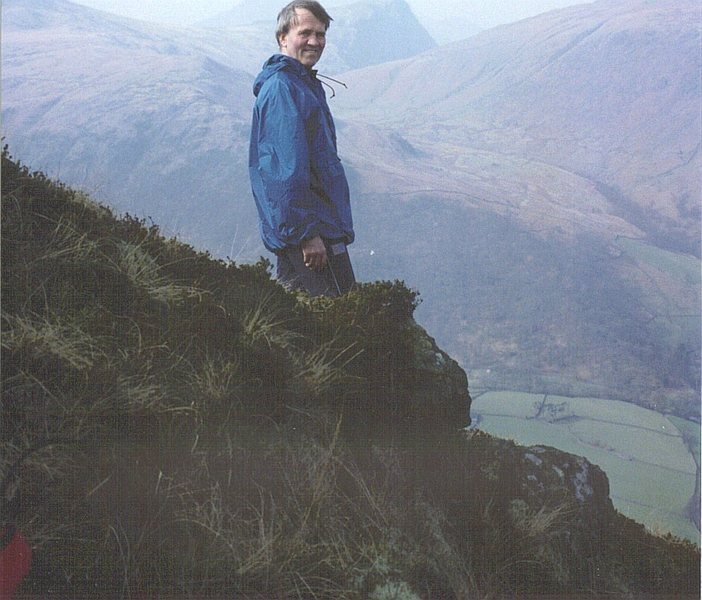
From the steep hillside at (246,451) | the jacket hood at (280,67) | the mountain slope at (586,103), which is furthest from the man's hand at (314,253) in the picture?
the mountain slope at (586,103)

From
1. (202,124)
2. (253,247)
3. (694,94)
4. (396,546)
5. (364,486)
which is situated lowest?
(396,546)

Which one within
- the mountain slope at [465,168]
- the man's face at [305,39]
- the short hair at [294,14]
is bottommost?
the man's face at [305,39]

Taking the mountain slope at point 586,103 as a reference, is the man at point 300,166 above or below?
below

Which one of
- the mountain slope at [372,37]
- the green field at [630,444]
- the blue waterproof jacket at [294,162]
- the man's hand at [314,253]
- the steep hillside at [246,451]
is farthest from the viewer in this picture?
the mountain slope at [372,37]

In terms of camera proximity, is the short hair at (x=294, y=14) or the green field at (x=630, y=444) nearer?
the short hair at (x=294, y=14)

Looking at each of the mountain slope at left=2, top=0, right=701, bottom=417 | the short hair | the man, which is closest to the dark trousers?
the man

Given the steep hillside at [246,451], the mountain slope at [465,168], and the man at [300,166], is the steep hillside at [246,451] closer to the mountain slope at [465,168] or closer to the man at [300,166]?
the man at [300,166]

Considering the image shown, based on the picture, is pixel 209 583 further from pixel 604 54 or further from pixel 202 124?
pixel 604 54

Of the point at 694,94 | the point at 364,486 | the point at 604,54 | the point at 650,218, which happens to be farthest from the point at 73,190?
the point at 604,54
